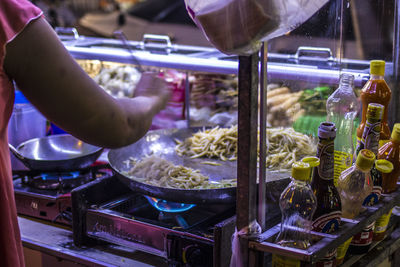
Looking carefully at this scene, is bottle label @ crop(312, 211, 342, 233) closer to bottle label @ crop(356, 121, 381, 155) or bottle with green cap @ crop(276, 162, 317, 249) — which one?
bottle with green cap @ crop(276, 162, 317, 249)

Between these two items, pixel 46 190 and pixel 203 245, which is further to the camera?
pixel 46 190

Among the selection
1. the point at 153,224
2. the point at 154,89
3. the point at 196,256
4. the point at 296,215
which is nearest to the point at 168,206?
the point at 153,224

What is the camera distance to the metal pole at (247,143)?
3.97 feet

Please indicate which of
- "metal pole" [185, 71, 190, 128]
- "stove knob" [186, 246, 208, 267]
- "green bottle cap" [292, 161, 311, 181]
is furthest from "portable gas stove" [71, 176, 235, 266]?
"metal pole" [185, 71, 190, 128]

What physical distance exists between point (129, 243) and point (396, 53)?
1.34 m

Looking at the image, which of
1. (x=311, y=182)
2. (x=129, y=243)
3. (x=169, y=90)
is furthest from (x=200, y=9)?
(x=129, y=243)

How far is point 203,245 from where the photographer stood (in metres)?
1.58

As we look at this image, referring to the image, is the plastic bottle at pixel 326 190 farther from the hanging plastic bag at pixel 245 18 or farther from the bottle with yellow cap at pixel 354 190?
the hanging plastic bag at pixel 245 18

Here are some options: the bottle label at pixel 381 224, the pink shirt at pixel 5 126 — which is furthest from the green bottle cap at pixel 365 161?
the pink shirt at pixel 5 126

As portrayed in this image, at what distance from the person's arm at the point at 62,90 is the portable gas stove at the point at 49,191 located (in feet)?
2.80

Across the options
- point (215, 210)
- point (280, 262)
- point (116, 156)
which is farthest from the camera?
point (116, 156)

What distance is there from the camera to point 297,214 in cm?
130

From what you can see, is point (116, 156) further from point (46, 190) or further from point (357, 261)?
point (357, 261)

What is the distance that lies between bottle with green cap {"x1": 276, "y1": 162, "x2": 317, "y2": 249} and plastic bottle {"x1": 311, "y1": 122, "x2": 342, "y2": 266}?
60mm
